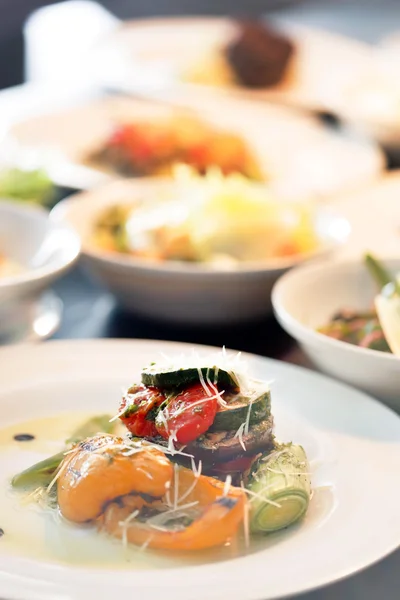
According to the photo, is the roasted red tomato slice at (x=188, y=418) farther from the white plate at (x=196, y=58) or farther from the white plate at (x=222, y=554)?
the white plate at (x=196, y=58)

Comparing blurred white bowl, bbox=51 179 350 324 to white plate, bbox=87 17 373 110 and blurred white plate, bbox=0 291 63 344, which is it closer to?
blurred white plate, bbox=0 291 63 344

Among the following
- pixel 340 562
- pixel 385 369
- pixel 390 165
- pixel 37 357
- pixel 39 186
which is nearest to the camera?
pixel 340 562

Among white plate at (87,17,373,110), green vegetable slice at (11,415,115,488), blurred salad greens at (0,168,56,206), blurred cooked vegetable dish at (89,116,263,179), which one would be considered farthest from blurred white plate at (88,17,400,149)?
green vegetable slice at (11,415,115,488)

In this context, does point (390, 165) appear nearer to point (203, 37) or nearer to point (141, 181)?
point (141, 181)

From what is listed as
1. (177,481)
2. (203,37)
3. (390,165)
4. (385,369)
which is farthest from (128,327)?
(203,37)

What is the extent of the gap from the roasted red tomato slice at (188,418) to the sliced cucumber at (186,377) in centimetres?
3

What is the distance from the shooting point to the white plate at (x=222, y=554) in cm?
91

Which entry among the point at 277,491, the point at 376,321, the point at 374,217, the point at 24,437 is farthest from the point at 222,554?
the point at 374,217

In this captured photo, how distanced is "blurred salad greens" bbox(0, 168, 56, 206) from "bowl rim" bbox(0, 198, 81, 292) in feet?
0.32

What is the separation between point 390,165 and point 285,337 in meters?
1.41

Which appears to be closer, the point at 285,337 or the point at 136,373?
the point at 136,373

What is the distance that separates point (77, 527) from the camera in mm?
1042

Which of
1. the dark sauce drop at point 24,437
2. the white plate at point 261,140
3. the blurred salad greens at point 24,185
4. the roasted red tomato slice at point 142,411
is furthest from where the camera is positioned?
the white plate at point 261,140

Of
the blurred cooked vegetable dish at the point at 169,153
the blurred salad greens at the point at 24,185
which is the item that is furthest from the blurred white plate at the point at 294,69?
the blurred salad greens at the point at 24,185
